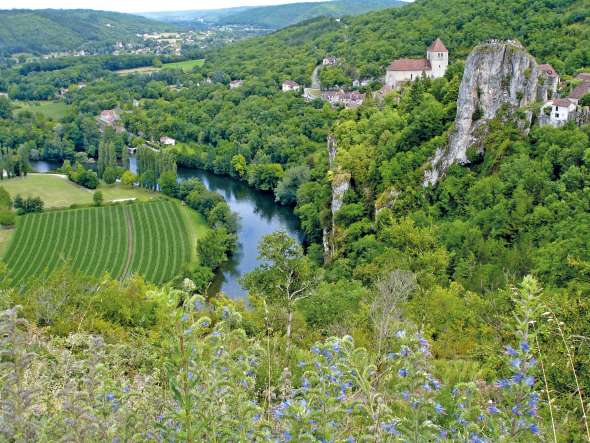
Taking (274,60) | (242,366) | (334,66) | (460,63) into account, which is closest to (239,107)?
(334,66)

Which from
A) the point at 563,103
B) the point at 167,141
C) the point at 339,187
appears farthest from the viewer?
the point at 167,141

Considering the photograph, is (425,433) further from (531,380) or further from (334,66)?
(334,66)

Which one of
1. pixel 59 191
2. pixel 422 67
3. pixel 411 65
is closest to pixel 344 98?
pixel 411 65

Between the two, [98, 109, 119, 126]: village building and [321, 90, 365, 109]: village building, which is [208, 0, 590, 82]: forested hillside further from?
[98, 109, 119, 126]: village building

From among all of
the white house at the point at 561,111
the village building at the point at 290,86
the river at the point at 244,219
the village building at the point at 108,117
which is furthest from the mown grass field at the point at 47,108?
the white house at the point at 561,111

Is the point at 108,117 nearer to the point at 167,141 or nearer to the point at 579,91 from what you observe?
the point at 167,141

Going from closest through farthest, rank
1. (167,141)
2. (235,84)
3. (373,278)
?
(373,278) < (167,141) < (235,84)
